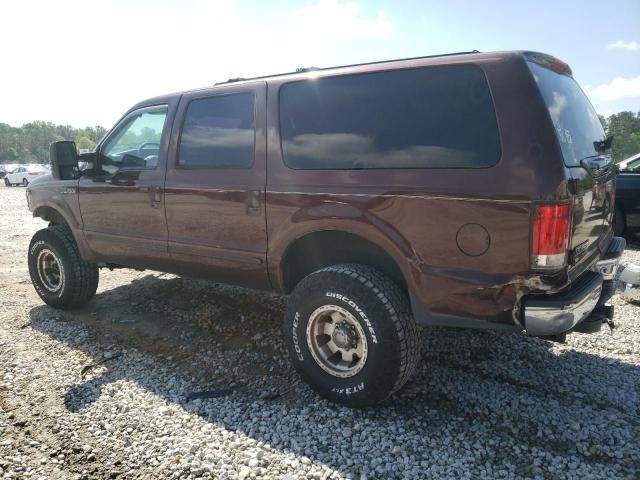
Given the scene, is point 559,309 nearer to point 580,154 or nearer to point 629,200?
point 580,154

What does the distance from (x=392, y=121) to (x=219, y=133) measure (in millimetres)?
1409

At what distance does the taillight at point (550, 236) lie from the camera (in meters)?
2.27

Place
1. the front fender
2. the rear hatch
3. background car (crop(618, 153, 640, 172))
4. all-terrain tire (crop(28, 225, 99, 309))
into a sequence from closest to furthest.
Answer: the rear hatch → the front fender → all-terrain tire (crop(28, 225, 99, 309)) → background car (crop(618, 153, 640, 172))

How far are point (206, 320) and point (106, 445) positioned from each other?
1.86m

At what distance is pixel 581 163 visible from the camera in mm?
2521

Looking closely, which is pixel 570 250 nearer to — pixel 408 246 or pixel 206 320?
pixel 408 246

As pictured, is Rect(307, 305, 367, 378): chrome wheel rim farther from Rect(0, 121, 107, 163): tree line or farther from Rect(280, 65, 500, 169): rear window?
Rect(0, 121, 107, 163): tree line

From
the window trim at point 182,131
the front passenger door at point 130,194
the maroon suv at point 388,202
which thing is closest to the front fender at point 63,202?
the front passenger door at point 130,194

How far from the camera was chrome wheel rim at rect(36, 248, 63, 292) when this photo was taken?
4852 millimetres

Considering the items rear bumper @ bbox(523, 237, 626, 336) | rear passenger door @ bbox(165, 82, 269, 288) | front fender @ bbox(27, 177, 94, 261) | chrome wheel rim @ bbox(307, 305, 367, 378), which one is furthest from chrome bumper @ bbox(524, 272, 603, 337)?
front fender @ bbox(27, 177, 94, 261)

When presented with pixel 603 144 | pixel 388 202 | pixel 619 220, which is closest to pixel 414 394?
pixel 388 202

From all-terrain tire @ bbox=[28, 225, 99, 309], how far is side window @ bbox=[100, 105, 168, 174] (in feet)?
3.27

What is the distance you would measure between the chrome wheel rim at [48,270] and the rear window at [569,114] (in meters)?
4.68

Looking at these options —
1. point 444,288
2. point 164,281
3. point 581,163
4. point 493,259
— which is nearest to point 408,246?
point 444,288
